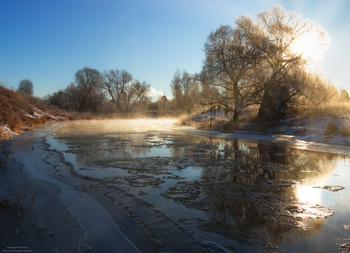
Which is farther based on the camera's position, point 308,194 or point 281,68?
point 281,68

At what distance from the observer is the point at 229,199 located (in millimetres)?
4395

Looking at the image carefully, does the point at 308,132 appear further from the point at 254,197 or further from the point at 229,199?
the point at 229,199

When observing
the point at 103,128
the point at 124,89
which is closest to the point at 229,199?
the point at 103,128

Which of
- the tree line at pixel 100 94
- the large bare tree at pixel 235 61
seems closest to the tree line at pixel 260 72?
the large bare tree at pixel 235 61

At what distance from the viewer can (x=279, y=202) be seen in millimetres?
4285

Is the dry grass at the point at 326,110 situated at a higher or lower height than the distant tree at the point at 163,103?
lower

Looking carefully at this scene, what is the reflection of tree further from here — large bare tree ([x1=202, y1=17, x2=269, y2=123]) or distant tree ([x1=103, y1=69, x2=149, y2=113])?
distant tree ([x1=103, y1=69, x2=149, y2=113])

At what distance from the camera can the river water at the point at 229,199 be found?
3010 millimetres

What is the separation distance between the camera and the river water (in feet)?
9.87

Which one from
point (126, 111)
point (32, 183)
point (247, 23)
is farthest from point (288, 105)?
point (126, 111)

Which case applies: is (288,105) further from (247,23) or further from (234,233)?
(234,233)

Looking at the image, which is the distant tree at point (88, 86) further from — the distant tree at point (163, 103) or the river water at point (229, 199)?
the river water at point (229, 199)

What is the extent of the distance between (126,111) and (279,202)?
6449cm

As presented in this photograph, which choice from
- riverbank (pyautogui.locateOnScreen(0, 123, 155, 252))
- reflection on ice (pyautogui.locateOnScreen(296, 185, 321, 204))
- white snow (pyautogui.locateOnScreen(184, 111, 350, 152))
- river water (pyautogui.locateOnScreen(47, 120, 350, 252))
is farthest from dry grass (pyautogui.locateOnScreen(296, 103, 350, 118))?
riverbank (pyautogui.locateOnScreen(0, 123, 155, 252))
